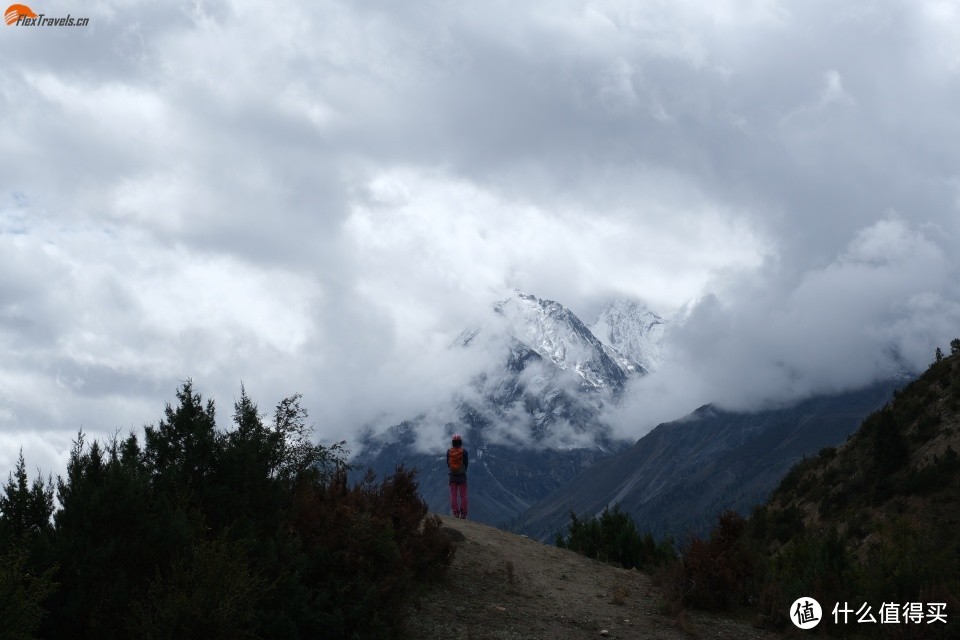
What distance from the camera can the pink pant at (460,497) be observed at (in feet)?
82.8

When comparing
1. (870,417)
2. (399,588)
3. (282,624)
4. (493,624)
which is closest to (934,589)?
(493,624)

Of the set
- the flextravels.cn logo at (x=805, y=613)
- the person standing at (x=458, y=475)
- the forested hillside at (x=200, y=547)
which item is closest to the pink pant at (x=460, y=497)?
the person standing at (x=458, y=475)

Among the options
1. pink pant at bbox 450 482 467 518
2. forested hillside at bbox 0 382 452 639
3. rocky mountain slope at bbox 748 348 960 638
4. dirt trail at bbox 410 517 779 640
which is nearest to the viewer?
forested hillside at bbox 0 382 452 639

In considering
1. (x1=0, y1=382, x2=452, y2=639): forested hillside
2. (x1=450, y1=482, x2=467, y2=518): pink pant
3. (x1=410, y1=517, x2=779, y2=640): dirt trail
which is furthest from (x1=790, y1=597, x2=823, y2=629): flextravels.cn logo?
(x1=450, y1=482, x2=467, y2=518): pink pant

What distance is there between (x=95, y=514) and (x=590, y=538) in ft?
53.6

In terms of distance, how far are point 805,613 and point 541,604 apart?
4.84 meters

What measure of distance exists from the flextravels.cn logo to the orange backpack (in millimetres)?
11507

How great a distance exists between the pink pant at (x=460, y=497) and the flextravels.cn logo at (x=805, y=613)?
11.4 metres

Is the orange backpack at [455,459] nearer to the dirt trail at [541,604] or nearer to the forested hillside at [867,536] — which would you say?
the dirt trail at [541,604]

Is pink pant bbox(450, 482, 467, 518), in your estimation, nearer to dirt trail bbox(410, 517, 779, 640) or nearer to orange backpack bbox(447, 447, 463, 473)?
orange backpack bbox(447, 447, 463, 473)

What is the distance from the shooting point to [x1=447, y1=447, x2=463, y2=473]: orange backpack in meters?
24.8

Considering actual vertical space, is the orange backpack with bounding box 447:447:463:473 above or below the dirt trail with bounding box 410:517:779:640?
above

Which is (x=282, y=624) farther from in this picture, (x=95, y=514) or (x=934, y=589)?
(x=934, y=589)

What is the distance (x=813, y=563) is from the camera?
16312 millimetres
